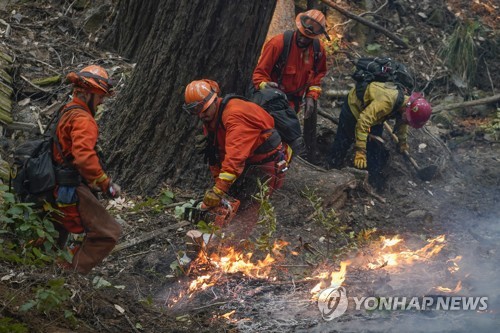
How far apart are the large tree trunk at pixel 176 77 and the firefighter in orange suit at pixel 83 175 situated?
1.99 m

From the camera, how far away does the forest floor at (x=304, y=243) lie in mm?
4883

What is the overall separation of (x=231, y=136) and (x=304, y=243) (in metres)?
1.48

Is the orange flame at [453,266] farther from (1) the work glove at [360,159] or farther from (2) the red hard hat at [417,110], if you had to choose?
(2) the red hard hat at [417,110]

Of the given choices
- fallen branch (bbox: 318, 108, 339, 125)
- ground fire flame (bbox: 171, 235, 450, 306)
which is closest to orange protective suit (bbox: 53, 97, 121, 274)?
ground fire flame (bbox: 171, 235, 450, 306)

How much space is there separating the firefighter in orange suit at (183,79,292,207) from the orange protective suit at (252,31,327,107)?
4.18ft

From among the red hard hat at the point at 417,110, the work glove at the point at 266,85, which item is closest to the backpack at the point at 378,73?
the red hard hat at the point at 417,110

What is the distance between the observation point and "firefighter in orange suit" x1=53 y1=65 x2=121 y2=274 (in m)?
5.34

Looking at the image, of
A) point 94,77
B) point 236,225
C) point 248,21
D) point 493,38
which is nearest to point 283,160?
point 236,225

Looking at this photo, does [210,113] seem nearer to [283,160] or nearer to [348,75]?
[283,160]

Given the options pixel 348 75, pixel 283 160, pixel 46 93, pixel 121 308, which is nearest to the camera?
pixel 121 308

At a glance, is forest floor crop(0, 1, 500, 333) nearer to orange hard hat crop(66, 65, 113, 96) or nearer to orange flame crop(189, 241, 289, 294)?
orange flame crop(189, 241, 289, 294)

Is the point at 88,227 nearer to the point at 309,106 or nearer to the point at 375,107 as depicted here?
the point at 309,106

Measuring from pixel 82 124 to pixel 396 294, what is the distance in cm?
280

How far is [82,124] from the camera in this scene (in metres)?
5.34
